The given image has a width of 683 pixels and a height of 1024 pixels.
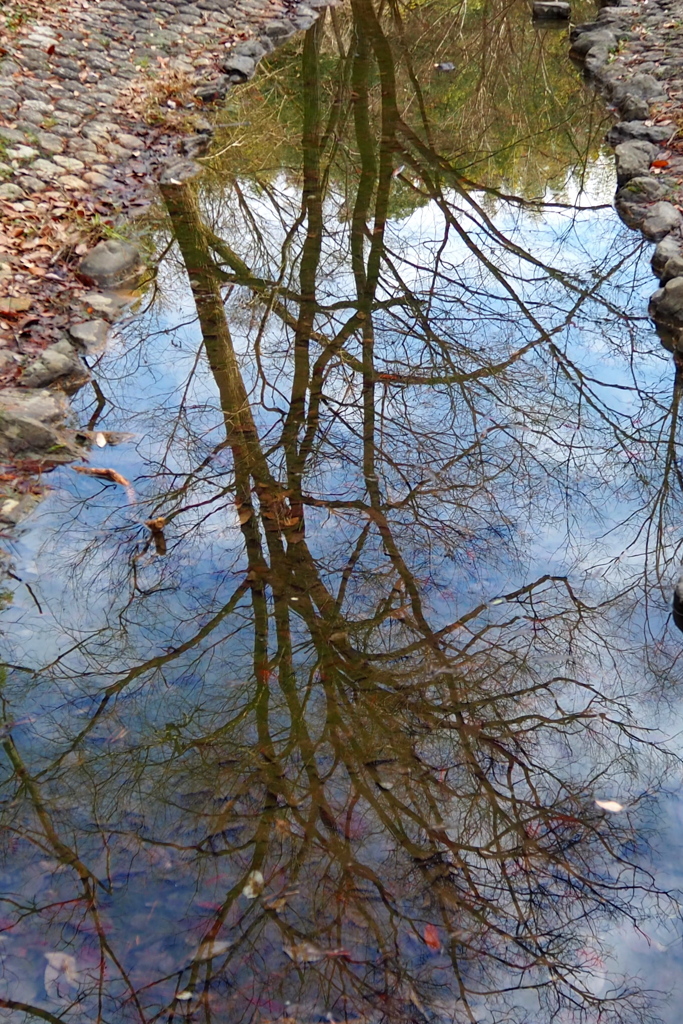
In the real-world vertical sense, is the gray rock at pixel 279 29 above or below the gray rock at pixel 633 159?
above

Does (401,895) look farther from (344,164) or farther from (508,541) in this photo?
(344,164)

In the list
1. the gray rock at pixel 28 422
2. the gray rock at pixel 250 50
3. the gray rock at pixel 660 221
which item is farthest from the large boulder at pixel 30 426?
the gray rock at pixel 250 50

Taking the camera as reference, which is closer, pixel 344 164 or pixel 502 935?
pixel 502 935

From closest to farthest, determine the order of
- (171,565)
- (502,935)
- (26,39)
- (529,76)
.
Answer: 1. (502,935)
2. (171,565)
3. (26,39)
4. (529,76)

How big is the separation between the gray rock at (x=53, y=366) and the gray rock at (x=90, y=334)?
0.39ft

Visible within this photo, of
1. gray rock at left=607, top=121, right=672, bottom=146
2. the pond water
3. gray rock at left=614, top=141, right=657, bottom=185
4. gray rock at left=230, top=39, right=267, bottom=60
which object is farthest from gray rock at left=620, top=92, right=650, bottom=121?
gray rock at left=230, top=39, right=267, bottom=60

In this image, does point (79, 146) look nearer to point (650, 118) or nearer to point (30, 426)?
point (30, 426)

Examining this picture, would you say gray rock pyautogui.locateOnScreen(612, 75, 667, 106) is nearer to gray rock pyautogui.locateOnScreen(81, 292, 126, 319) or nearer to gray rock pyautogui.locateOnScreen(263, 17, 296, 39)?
gray rock pyautogui.locateOnScreen(263, 17, 296, 39)

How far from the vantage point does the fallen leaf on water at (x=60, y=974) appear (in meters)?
2.45

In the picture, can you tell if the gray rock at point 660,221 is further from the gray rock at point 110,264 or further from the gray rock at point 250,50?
the gray rock at point 250,50

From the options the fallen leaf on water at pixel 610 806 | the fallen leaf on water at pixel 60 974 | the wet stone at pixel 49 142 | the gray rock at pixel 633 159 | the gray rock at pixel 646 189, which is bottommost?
the fallen leaf on water at pixel 60 974

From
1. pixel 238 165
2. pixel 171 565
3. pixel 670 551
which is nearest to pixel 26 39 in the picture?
pixel 238 165

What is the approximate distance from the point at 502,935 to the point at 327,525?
204 cm

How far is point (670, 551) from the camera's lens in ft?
13.1
